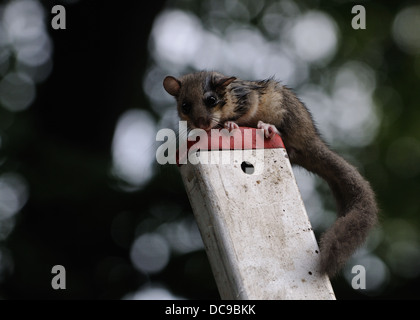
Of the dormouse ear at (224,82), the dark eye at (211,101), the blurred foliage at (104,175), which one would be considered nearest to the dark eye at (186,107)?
the dark eye at (211,101)

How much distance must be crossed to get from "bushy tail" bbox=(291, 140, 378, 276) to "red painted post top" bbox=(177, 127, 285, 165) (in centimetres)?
58

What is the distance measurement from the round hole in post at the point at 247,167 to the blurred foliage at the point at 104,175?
4036mm

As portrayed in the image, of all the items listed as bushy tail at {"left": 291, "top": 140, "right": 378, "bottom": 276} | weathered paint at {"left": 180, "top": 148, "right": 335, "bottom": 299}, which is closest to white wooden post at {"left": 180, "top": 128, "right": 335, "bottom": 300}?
weathered paint at {"left": 180, "top": 148, "right": 335, "bottom": 299}

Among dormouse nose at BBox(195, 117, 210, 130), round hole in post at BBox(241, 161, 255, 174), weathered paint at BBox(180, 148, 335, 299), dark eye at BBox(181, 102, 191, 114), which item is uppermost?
dark eye at BBox(181, 102, 191, 114)

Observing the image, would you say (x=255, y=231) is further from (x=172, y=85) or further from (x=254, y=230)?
(x=172, y=85)

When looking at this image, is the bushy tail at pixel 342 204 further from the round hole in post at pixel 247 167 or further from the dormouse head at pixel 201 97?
the dormouse head at pixel 201 97

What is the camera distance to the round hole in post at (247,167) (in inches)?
109

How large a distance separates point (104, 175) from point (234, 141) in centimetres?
538

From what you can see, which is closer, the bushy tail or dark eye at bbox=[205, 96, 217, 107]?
the bushy tail

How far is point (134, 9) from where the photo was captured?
8.73 meters

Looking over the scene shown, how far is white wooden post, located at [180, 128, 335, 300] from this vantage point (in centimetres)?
240

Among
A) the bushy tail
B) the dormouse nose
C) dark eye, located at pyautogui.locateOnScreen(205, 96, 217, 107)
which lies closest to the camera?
the bushy tail

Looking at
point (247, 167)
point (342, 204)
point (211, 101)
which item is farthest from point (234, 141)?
point (211, 101)

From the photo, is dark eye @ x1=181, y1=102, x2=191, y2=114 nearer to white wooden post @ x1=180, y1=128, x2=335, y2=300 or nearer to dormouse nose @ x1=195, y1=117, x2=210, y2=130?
dormouse nose @ x1=195, y1=117, x2=210, y2=130
